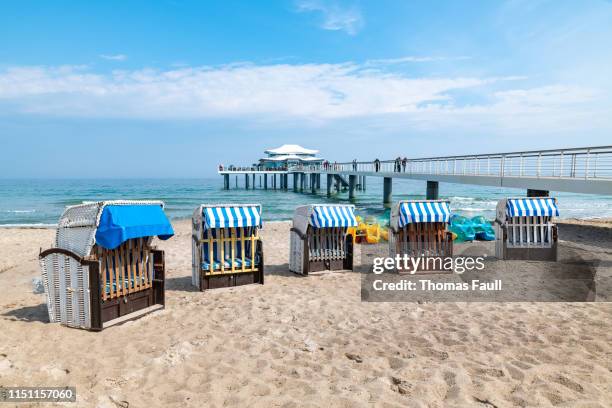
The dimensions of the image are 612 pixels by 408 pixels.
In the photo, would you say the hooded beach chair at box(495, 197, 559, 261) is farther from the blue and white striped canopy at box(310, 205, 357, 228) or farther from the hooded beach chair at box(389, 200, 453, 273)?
the blue and white striped canopy at box(310, 205, 357, 228)

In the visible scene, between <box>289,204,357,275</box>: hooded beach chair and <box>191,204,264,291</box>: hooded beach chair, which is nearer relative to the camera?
<box>191,204,264,291</box>: hooded beach chair

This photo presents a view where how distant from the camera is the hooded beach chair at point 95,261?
5.56 meters

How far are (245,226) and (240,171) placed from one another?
53185 mm

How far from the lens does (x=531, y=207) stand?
34.2 ft

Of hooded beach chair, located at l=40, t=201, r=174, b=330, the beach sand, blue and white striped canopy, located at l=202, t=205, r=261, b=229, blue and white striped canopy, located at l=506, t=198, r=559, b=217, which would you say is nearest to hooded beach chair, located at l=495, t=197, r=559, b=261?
blue and white striped canopy, located at l=506, t=198, r=559, b=217

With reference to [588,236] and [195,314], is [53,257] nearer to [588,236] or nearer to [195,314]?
[195,314]

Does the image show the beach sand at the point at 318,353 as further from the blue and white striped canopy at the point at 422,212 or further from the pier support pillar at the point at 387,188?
the pier support pillar at the point at 387,188

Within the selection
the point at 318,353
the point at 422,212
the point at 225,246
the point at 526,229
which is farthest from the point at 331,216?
the point at 526,229

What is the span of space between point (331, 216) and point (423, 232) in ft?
7.55

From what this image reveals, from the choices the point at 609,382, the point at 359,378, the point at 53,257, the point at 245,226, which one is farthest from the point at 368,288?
the point at 53,257

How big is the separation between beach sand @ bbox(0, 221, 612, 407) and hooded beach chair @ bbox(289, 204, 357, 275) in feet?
5.53

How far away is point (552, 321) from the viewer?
5.97 m

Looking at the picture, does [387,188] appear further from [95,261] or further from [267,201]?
[95,261]

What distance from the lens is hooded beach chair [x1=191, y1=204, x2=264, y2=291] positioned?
7.82m
